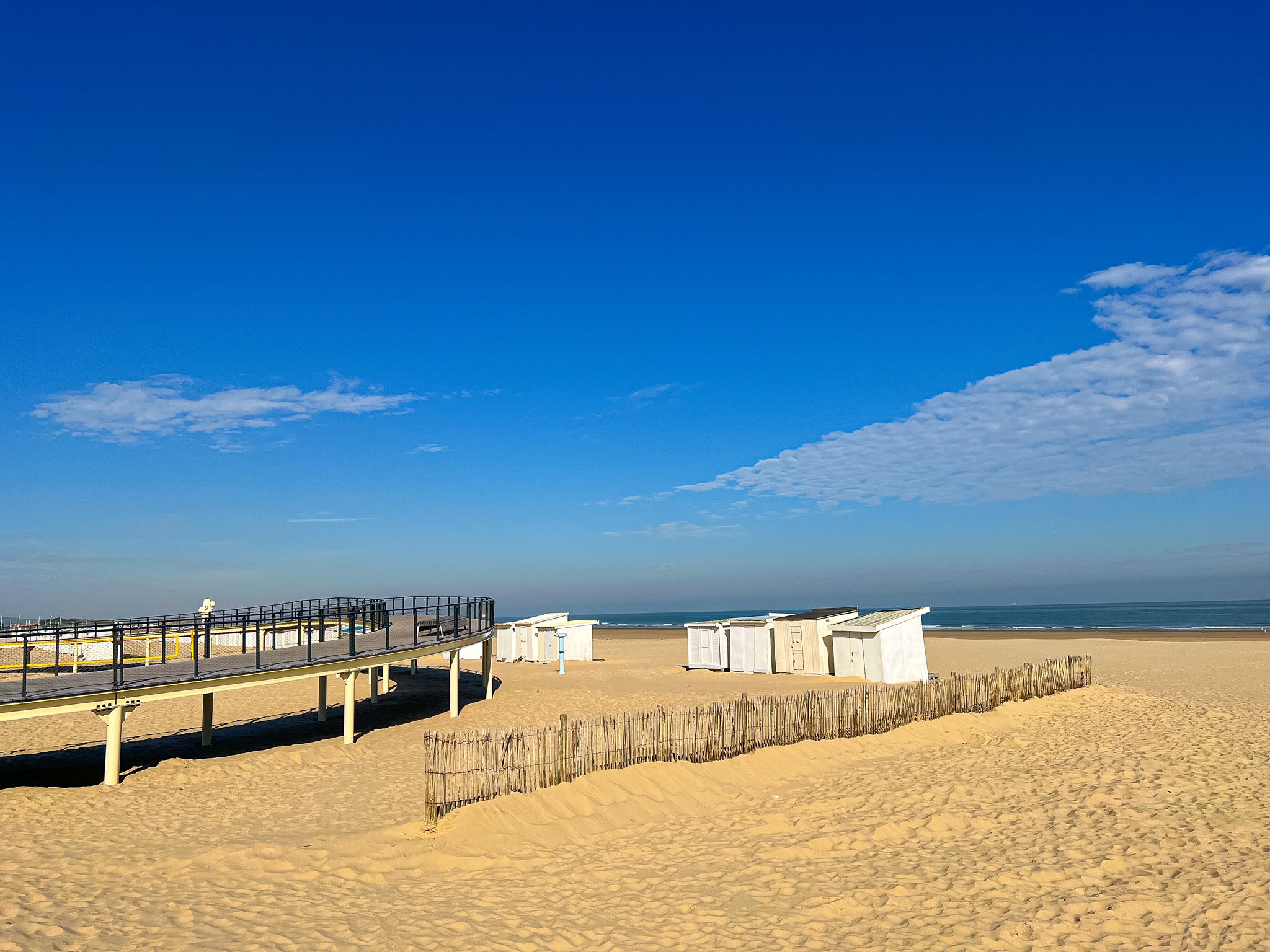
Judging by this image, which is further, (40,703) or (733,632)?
(733,632)

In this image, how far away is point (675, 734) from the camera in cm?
1348

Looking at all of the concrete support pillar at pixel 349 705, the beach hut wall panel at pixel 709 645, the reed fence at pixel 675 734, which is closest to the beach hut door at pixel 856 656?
the beach hut wall panel at pixel 709 645

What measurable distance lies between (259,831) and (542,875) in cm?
445

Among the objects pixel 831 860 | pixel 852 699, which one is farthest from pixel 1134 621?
pixel 831 860

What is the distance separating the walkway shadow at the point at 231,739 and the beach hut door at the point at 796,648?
1078 cm

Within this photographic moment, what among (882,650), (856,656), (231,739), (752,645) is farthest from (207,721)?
(882,650)

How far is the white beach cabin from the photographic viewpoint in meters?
25.6

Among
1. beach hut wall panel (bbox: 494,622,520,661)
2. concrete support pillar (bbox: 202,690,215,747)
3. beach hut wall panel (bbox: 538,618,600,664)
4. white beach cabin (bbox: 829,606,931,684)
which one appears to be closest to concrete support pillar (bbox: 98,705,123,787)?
concrete support pillar (bbox: 202,690,215,747)

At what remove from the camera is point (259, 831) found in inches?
439

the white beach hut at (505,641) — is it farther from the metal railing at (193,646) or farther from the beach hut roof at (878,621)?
the beach hut roof at (878,621)

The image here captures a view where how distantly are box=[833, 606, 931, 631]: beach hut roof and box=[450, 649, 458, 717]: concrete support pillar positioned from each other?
13194mm

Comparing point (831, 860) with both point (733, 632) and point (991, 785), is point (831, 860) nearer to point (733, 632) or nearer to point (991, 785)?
point (991, 785)

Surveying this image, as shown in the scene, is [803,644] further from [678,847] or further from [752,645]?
[678,847]

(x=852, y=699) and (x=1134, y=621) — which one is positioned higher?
(x=852, y=699)
